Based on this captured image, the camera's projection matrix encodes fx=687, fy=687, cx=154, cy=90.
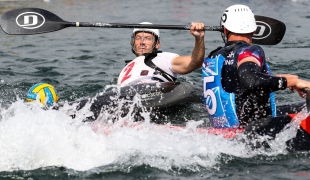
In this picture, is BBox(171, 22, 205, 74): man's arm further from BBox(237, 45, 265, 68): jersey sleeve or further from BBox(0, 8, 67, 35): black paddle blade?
BBox(0, 8, 67, 35): black paddle blade

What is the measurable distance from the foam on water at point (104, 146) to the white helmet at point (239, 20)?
1.05 metres

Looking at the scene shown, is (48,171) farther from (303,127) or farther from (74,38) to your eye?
(74,38)

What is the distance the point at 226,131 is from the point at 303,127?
2.39 feet

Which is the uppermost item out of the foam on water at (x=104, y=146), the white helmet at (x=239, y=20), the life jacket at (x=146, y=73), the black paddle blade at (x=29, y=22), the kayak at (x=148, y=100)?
the black paddle blade at (x=29, y=22)

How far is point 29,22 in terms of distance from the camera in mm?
8633

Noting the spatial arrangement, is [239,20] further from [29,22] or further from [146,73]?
[29,22]

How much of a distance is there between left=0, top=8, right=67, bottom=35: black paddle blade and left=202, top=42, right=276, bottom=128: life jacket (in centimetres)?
254

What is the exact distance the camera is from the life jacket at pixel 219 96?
6688 millimetres

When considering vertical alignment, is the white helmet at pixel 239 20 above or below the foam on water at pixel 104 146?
above

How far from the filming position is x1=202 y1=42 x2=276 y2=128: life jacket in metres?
6.69

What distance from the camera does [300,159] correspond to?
6.38 metres

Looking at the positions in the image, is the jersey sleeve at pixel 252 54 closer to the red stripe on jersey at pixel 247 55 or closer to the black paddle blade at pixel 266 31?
the red stripe on jersey at pixel 247 55

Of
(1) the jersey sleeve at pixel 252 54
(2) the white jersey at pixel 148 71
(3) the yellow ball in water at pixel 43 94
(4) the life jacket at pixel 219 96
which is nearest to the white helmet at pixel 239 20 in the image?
(4) the life jacket at pixel 219 96

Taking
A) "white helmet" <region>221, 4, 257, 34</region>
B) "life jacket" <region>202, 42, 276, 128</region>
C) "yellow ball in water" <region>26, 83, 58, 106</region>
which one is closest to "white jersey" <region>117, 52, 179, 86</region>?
"yellow ball in water" <region>26, 83, 58, 106</region>
